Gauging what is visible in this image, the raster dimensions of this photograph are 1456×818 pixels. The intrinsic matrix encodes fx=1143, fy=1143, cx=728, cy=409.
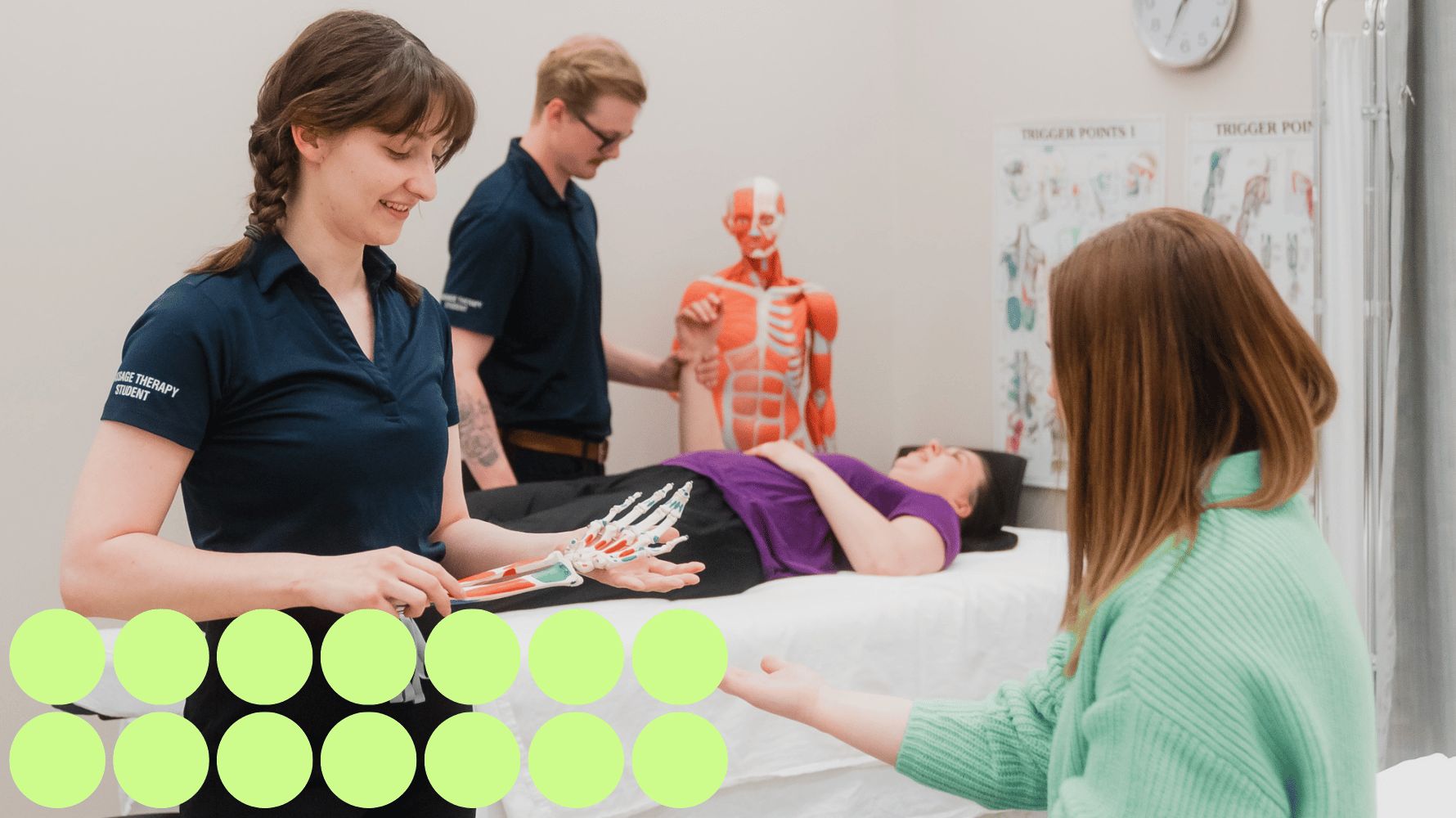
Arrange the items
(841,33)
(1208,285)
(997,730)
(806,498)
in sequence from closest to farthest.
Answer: (1208,285), (997,730), (806,498), (841,33)

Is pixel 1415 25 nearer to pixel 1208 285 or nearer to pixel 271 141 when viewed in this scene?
pixel 1208 285

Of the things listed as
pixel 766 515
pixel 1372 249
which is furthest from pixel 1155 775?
pixel 766 515

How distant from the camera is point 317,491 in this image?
39.9 inches

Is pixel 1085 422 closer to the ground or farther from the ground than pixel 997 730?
farther from the ground

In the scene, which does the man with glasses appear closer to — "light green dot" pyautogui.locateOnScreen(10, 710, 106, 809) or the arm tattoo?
A: the arm tattoo

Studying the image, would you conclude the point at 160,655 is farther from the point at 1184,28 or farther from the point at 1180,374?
the point at 1184,28

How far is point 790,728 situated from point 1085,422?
141cm

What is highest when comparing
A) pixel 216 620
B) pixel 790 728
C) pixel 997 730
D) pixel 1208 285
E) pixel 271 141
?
pixel 271 141

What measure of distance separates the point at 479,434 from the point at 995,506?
4.88ft

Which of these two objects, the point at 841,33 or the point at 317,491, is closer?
the point at 317,491

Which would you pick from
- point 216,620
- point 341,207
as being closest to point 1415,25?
point 341,207

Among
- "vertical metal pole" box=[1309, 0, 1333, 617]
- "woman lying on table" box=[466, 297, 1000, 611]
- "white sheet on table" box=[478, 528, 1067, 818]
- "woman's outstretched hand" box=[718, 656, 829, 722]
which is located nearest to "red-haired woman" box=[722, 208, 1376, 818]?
"woman's outstretched hand" box=[718, 656, 829, 722]

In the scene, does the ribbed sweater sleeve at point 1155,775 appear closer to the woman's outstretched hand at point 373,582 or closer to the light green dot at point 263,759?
the woman's outstretched hand at point 373,582

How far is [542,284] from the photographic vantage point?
8.38 feet
